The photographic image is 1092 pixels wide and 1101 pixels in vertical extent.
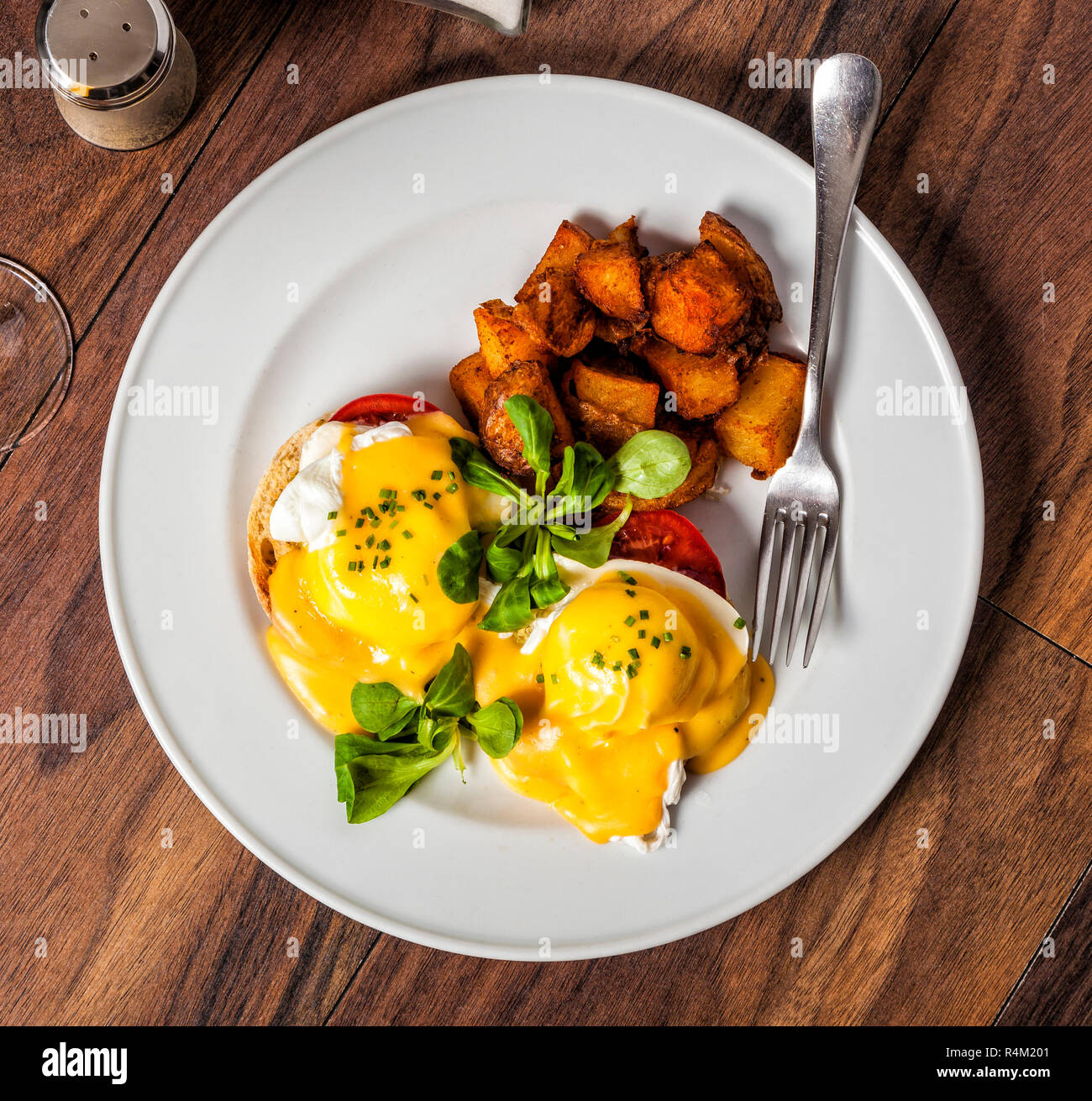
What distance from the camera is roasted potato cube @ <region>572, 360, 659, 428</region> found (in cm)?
168

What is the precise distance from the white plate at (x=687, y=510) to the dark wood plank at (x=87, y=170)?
1.01ft

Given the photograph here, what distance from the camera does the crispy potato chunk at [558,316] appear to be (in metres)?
1.68

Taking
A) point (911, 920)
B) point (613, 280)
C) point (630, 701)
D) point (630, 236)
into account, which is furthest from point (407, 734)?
point (911, 920)

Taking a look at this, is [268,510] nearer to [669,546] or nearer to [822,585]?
[669,546]

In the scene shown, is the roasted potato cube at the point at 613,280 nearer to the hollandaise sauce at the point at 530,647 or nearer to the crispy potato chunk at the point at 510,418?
the crispy potato chunk at the point at 510,418

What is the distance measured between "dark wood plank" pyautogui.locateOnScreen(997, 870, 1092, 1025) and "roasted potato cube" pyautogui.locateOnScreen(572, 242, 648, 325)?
67.8 inches

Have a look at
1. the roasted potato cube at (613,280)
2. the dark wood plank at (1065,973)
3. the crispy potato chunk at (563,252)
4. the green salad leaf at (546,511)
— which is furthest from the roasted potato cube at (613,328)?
the dark wood plank at (1065,973)

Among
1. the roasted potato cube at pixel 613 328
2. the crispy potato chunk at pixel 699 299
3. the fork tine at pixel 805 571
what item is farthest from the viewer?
the fork tine at pixel 805 571

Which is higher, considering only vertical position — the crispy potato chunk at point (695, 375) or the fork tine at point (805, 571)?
the crispy potato chunk at point (695, 375)

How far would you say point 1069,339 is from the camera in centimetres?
194

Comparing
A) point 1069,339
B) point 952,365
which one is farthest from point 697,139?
point 1069,339

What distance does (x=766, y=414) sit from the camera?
5.80ft

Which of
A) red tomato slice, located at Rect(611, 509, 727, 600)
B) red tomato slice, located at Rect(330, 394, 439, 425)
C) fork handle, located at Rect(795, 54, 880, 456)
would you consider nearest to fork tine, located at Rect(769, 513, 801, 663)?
red tomato slice, located at Rect(611, 509, 727, 600)

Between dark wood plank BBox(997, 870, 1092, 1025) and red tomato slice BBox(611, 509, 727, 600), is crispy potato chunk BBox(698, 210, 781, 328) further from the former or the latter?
dark wood plank BBox(997, 870, 1092, 1025)
